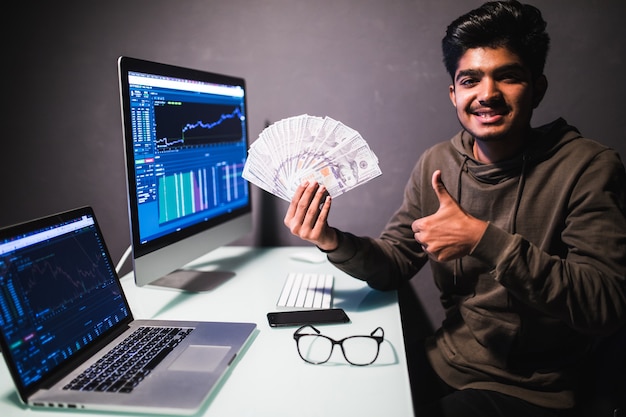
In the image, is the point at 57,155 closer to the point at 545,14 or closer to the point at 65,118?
the point at 65,118

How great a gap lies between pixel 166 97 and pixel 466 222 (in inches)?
34.1

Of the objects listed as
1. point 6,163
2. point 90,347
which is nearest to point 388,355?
point 90,347

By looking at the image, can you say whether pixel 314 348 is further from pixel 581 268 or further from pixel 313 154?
pixel 581 268

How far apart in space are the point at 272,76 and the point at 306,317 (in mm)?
1032

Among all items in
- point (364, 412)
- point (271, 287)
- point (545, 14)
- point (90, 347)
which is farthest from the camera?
point (545, 14)

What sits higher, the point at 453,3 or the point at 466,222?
the point at 453,3

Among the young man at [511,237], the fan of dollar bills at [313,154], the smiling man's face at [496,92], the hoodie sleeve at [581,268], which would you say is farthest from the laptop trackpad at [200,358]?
the smiling man's face at [496,92]

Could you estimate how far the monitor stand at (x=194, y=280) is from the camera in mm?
1417

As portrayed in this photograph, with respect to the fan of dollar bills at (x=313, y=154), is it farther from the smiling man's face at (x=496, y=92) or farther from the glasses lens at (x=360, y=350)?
the glasses lens at (x=360, y=350)

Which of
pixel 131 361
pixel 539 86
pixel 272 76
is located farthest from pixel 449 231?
pixel 272 76

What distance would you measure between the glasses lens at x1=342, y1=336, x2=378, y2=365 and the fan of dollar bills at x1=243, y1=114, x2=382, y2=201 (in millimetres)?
432

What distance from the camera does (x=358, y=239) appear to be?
133 centimetres

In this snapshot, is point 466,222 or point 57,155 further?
point 57,155

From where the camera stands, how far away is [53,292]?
2.93ft
